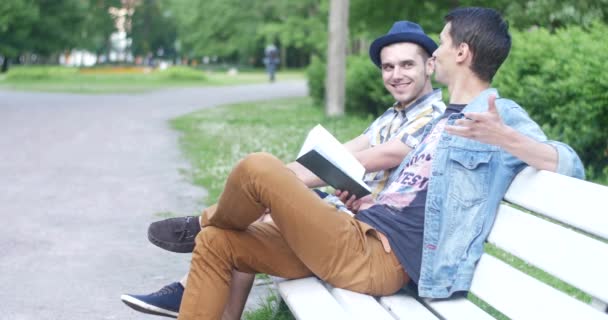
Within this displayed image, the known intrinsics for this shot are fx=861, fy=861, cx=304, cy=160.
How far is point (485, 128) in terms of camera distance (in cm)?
285

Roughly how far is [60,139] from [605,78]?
8.38m

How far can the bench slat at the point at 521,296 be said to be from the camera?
2.74 m

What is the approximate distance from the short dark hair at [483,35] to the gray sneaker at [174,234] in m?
1.41

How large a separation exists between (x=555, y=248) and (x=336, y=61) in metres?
13.5

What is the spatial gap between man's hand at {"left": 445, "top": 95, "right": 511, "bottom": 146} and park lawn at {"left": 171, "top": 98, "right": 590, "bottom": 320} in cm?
163

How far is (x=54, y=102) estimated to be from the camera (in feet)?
71.4

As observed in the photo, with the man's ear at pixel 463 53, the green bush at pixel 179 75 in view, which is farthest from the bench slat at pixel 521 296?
the green bush at pixel 179 75

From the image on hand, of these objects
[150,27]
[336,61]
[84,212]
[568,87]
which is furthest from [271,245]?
[150,27]

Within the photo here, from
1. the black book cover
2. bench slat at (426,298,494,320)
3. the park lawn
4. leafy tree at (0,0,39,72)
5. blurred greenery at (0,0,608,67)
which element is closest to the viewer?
bench slat at (426,298,494,320)

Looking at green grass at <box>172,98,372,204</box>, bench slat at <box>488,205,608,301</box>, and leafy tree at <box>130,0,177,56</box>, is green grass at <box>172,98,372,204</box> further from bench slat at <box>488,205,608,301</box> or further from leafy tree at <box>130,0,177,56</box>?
leafy tree at <box>130,0,177,56</box>

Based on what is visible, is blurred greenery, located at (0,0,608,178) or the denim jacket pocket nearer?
the denim jacket pocket

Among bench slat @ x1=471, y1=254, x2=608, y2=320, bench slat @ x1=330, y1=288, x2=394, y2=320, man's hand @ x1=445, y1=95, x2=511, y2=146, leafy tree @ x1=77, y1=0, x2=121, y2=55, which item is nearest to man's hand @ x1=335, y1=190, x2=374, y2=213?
bench slat @ x1=330, y1=288, x2=394, y2=320

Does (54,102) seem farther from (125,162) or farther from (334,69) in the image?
(125,162)

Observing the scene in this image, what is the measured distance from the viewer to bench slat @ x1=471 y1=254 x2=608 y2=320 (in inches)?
108
